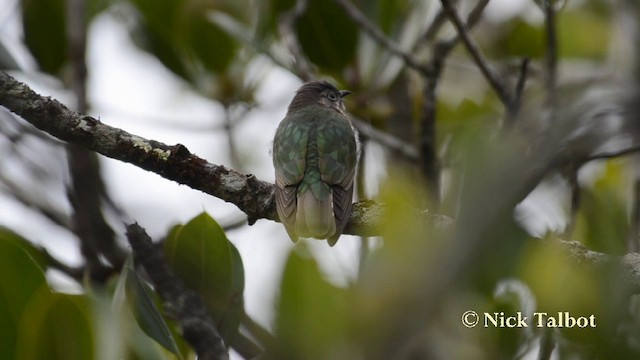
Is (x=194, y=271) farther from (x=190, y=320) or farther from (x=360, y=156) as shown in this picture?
(x=360, y=156)

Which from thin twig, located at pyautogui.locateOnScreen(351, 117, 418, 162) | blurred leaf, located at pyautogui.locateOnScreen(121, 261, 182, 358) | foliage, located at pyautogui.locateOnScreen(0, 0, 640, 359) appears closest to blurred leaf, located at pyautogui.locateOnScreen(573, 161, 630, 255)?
foliage, located at pyautogui.locateOnScreen(0, 0, 640, 359)

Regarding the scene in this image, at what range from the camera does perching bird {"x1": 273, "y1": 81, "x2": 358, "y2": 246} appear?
4422 millimetres

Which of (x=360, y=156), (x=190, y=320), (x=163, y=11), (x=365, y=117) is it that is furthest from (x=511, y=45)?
(x=190, y=320)

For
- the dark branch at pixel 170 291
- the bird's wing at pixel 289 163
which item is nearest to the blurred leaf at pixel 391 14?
the bird's wing at pixel 289 163

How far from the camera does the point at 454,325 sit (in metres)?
2.83

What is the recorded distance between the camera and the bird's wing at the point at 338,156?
187 inches

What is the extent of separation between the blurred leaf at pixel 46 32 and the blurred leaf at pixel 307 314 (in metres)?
3.45

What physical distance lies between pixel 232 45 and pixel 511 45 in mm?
2285

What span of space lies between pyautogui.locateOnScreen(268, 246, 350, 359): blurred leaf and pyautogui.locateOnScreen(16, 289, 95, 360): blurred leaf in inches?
26.0

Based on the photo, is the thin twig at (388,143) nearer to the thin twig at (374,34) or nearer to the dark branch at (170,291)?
the thin twig at (374,34)

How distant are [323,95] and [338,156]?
1.16 metres

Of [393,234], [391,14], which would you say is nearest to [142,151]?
[393,234]

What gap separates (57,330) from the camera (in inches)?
116

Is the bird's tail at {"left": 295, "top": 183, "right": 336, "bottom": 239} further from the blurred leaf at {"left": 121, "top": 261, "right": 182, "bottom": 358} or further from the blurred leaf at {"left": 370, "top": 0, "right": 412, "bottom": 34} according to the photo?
the blurred leaf at {"left": 370, "top": 0, "right": 412, "bottom": 34}
